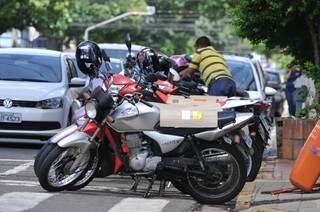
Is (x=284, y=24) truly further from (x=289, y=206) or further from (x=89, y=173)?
(x=89, y=173)

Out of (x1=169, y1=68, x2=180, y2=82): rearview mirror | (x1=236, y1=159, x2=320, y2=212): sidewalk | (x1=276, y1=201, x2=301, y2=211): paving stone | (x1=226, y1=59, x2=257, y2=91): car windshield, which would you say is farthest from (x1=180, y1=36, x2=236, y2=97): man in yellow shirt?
(x1=226, y1=59, x2=257, y2=91): car windshield

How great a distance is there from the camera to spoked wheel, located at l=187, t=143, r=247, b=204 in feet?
27.6

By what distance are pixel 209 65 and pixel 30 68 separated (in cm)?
399

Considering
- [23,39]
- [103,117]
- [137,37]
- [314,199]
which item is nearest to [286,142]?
[314,199]

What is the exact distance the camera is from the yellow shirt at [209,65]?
10977mm

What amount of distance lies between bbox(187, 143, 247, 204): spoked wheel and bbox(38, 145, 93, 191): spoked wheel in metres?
1.14

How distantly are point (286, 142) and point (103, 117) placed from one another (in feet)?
12.7

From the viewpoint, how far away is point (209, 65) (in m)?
11.0

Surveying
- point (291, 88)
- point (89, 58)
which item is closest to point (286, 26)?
point (89, 58)

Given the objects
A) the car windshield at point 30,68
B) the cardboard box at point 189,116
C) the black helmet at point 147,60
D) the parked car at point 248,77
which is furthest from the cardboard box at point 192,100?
the parked car at point 248,77

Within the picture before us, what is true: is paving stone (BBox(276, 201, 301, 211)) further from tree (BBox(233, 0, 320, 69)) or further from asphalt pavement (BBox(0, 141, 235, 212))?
tree (BBox(233, 0, 320, 69))

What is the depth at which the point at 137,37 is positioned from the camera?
62000 millimetres

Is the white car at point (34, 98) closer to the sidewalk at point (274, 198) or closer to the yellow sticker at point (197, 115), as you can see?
the sidewalk at point (274, 198)

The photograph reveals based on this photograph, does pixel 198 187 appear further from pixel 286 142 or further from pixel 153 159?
pixel 286 142
